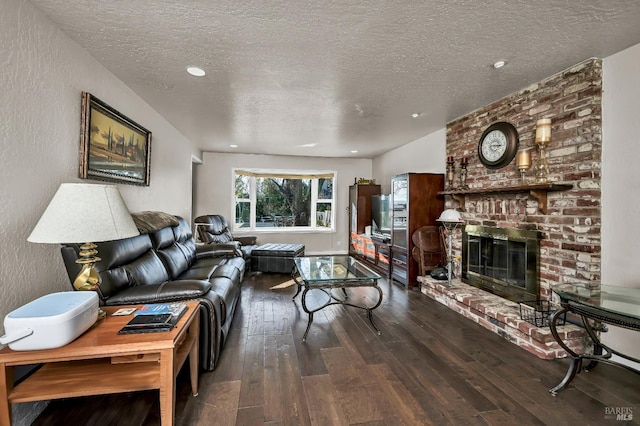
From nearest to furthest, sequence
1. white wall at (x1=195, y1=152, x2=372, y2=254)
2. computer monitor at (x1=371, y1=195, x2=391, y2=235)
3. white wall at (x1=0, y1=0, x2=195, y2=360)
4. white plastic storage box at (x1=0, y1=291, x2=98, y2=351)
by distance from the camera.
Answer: white plastic storage box at (x1=0, y1=291, x2=98, y2=351) < white wall at (x1=0, y1=0, x2=195, y2=360) < computer monitor at (x1=371, y1=195, x2=391, y2=235) < white wall at (x1=195, y1=152, x2=372, y2=254)

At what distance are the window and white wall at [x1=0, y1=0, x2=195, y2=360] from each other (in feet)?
14.8

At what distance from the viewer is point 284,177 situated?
23.2ft

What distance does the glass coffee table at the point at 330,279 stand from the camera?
9.42 feet

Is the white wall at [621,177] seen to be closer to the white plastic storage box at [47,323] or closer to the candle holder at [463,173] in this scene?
the candle holder at [463,173]

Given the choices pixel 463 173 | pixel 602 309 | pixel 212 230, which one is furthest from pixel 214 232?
pixel 602 309

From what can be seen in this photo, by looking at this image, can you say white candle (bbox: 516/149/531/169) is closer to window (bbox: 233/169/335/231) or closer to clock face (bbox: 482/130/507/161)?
clock face (bbox: 482/130/507/161)

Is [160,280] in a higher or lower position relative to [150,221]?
lower

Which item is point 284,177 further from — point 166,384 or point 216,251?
point 166,384

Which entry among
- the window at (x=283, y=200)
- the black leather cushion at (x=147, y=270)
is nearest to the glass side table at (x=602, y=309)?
the black leather cushion at (x=147, y=270)

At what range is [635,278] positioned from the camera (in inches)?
86.9

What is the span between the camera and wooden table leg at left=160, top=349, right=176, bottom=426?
1.39 metres

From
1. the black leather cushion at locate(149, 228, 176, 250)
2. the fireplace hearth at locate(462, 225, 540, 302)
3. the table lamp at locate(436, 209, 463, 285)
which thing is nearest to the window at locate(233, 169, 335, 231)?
the black leather cushion at locate(149, 228, 176, 250)

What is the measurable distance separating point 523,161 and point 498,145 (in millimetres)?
505

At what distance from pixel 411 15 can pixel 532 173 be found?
6.85 feet
